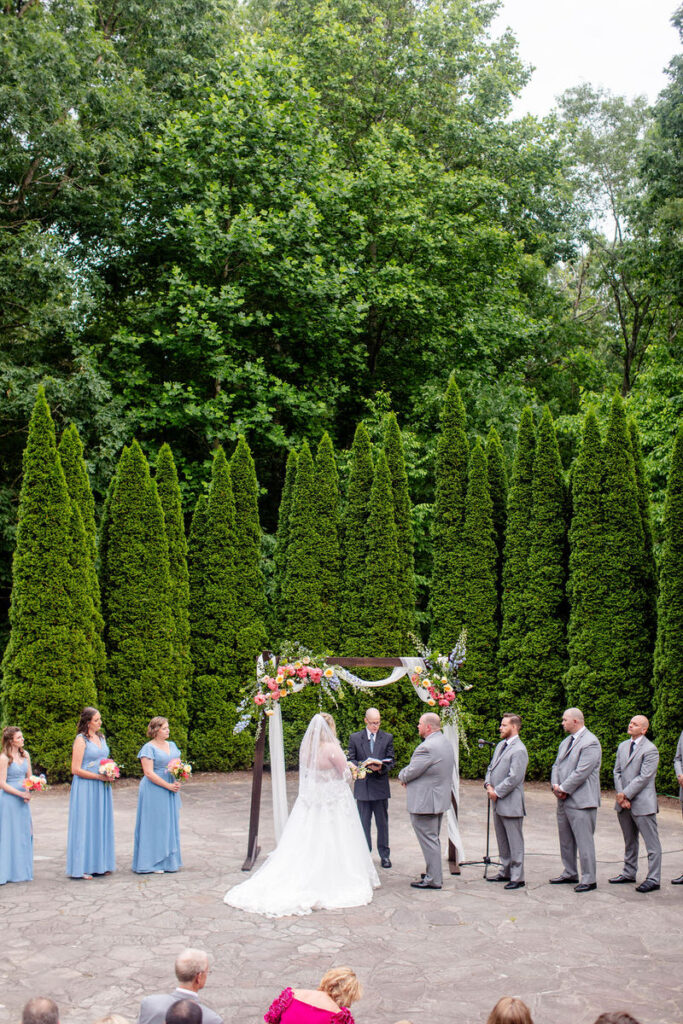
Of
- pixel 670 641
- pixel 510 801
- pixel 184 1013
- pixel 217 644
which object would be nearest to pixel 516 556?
pixel 670 641

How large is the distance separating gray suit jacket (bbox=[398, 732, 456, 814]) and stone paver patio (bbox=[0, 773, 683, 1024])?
817 mm

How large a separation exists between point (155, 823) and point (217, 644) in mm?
6810

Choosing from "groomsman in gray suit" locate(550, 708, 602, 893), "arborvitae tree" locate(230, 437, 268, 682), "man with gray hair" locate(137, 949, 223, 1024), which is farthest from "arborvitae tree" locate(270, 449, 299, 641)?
"man with gray hair" locate(137, 949, 223, 1024)

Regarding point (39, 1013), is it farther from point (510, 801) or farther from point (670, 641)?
point (670, 641)

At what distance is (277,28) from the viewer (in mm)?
24391

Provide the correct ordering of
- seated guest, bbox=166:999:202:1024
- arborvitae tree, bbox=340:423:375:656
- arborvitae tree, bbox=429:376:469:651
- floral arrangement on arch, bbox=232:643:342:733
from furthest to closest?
arborvitae tree, bbox=340:423:375:656 → arborvitae tree, bbox=429:376:469:651 → floral arrangement on arch, bbox=232:643:342:733 → seated guest, bbox=166:999:202:1024

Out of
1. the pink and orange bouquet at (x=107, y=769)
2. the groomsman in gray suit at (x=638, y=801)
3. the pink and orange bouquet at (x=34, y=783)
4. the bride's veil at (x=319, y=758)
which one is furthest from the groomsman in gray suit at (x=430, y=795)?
the pink and orange bouquet at (x=34, y=783)

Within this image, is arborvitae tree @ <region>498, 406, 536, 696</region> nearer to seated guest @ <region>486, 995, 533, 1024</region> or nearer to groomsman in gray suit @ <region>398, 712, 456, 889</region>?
groomsman in gray suit @ <region>398, 712, 456, 889</region>

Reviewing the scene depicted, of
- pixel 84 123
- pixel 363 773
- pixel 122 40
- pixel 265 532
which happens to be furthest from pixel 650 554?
pixel 122 40

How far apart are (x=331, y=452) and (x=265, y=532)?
15.5ft

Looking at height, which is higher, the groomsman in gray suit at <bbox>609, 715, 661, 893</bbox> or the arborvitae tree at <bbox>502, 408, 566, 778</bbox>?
the arborvitae tree at <bbox>502, 408, 566, 778</bbox>

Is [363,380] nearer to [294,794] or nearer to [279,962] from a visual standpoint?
[294,794]

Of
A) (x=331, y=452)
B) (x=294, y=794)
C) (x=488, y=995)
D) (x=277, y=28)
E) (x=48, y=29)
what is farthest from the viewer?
(x=277, y=28)

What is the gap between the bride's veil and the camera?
359 inches
